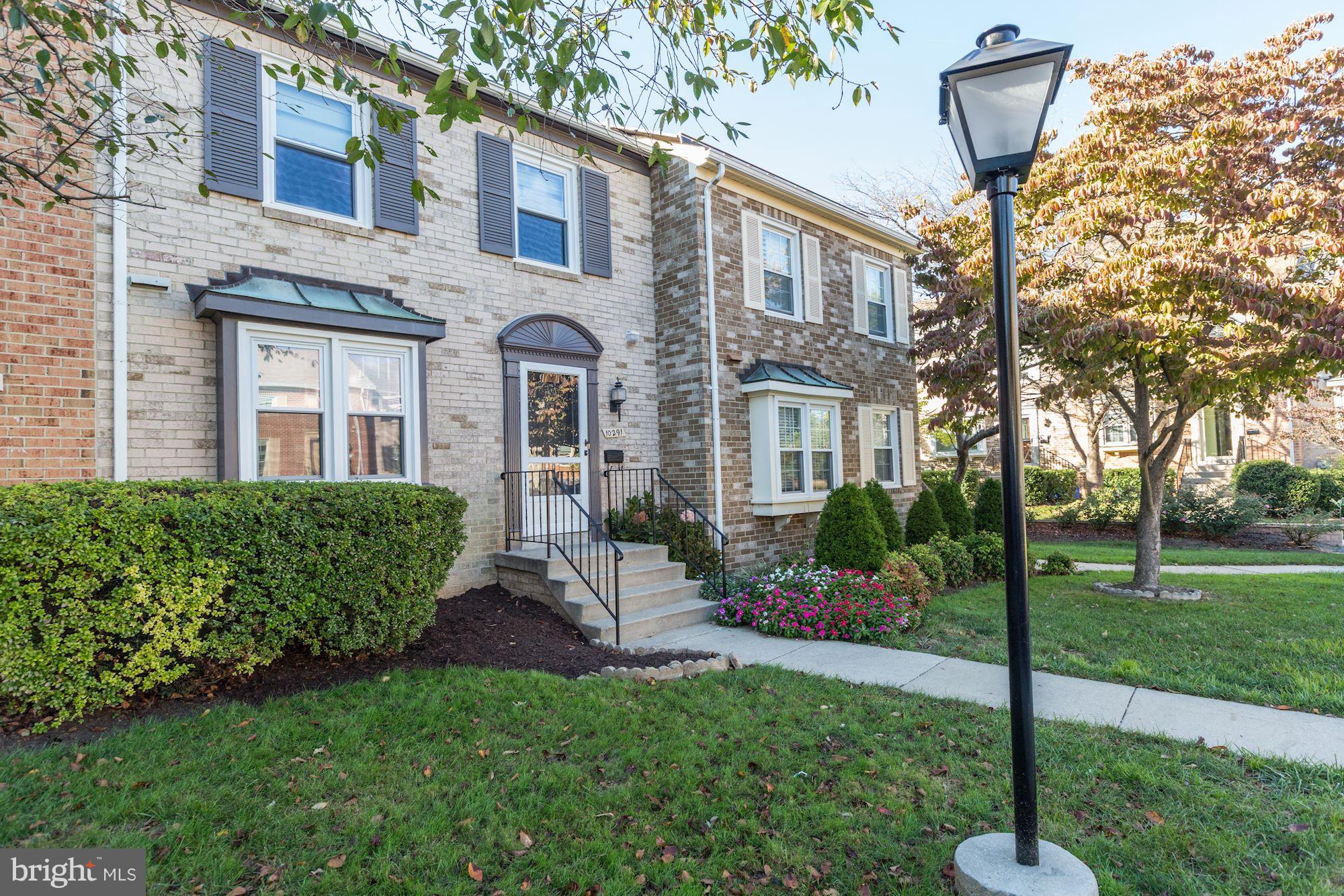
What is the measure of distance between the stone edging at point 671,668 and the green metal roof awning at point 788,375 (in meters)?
4.34

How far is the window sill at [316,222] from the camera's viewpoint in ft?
20.3

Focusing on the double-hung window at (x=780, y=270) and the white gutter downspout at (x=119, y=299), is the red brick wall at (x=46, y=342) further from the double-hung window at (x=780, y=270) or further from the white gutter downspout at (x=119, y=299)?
the double-hung window at (x=780, y=270)

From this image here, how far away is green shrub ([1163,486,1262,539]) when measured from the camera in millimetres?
13672

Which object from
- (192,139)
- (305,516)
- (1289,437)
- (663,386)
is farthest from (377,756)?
(1289,437)

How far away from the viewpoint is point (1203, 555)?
1148 centimetres

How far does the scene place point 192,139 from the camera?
577 cm

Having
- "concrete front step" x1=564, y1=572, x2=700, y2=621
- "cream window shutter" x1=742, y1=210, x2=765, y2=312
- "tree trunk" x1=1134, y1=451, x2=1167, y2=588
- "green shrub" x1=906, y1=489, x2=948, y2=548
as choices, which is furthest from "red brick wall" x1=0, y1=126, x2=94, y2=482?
"tree trunk" x1=1134, y1=451, x2=1167, y2=588

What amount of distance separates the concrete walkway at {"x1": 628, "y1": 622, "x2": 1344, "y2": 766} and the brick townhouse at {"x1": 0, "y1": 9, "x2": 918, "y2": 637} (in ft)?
7.33

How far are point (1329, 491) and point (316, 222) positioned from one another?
19.9m

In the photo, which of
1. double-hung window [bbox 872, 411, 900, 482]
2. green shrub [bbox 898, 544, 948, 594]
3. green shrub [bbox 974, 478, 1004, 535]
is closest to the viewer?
green shrub [bbox 898, 544, 948, 594]

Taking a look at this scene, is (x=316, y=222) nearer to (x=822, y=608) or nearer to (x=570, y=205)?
(x=570, y=205)

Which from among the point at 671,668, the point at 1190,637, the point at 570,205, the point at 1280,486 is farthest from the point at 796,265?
the point at 1280,486

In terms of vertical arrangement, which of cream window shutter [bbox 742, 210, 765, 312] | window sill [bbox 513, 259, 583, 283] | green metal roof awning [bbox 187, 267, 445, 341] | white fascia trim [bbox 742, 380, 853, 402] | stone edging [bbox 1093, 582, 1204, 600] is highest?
cream window shutter [bbox 742, 210, 765, 312]

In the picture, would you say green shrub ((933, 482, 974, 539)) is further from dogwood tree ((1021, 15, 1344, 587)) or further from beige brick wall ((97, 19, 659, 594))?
beige brick wall ((97, 19, 659, 594))
